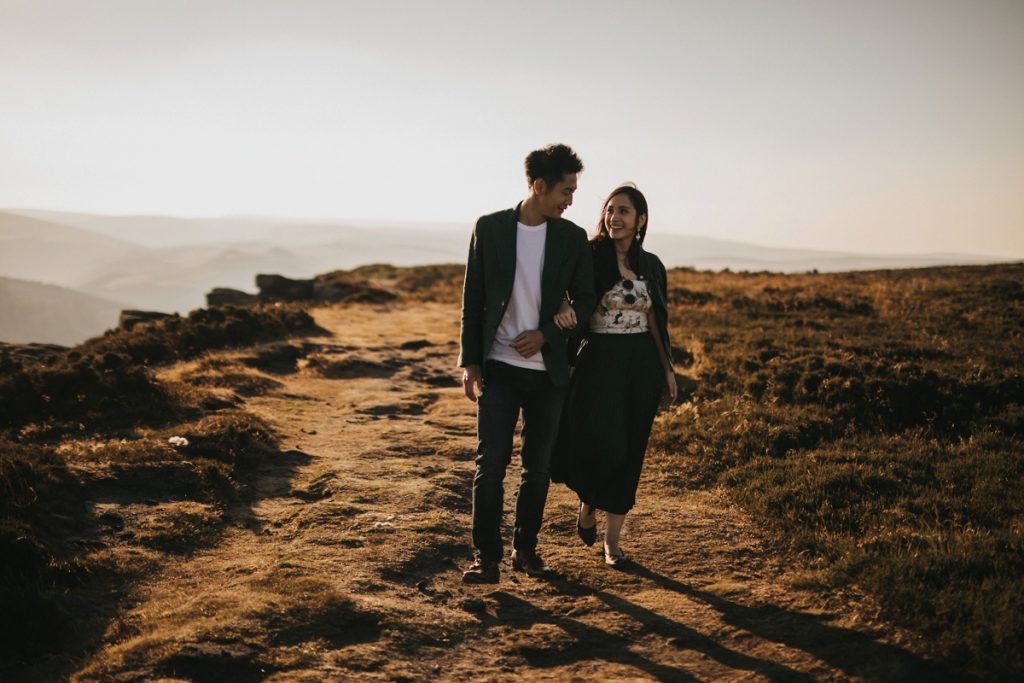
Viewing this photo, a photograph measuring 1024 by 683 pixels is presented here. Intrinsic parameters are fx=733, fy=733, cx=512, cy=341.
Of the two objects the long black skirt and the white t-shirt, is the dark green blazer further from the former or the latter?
the long black skirt

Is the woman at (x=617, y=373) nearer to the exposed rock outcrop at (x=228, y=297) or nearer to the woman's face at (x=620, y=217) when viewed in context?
the woman's face at (x=620, y=217)

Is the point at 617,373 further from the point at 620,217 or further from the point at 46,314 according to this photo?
the point at 46,314

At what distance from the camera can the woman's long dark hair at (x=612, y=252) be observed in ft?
18.5

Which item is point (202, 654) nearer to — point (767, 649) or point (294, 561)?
point (294, 561)

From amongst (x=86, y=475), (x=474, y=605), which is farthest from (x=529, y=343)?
(x=86, y=475)

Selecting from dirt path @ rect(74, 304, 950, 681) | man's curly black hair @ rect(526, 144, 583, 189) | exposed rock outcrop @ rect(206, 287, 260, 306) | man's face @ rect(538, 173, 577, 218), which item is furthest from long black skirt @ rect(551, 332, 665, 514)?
exposed rock outcrop @ rect(206, 287, 260, 306)

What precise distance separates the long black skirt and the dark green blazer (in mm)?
502

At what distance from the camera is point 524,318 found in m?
5.11

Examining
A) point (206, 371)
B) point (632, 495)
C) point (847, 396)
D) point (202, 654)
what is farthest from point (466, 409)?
point (202, 654)

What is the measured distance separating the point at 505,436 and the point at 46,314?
178905 millimetres

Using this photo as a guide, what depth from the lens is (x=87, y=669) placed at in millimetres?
4098

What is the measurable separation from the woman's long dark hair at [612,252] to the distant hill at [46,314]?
480 ft

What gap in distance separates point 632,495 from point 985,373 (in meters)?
8.00

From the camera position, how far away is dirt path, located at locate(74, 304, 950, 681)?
426 centimetres
